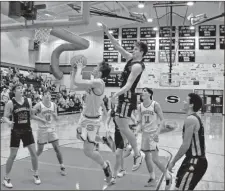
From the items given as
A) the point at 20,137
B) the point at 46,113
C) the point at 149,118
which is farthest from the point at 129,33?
the point at 20,137

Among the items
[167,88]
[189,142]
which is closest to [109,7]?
[167,88]

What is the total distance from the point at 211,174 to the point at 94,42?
1795 centimetres

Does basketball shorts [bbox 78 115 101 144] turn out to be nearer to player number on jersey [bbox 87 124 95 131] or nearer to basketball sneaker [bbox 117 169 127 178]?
player number on jersey [bbox 87 124 95 131]

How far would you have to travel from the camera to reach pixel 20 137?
13.5ft

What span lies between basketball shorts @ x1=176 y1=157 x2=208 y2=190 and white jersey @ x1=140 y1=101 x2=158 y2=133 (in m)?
1.48

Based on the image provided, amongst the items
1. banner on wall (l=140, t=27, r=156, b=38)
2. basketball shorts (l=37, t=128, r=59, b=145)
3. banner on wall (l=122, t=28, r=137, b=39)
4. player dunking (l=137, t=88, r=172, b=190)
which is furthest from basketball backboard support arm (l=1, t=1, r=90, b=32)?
banner on wall (l=122, t=28, r=137, b=39)

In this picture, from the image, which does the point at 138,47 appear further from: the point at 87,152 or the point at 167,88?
the point at 167,88

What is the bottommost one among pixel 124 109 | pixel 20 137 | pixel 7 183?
pixel 7 183

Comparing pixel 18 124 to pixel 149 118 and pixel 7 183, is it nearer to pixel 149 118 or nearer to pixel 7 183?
pixel 7 183

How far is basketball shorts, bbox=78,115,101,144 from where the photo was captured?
3.85 m

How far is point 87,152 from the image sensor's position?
12.6 feet

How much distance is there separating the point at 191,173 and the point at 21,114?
8.47 ft

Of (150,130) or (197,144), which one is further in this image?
(150,130)

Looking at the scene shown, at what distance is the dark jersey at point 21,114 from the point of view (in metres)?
4.12
